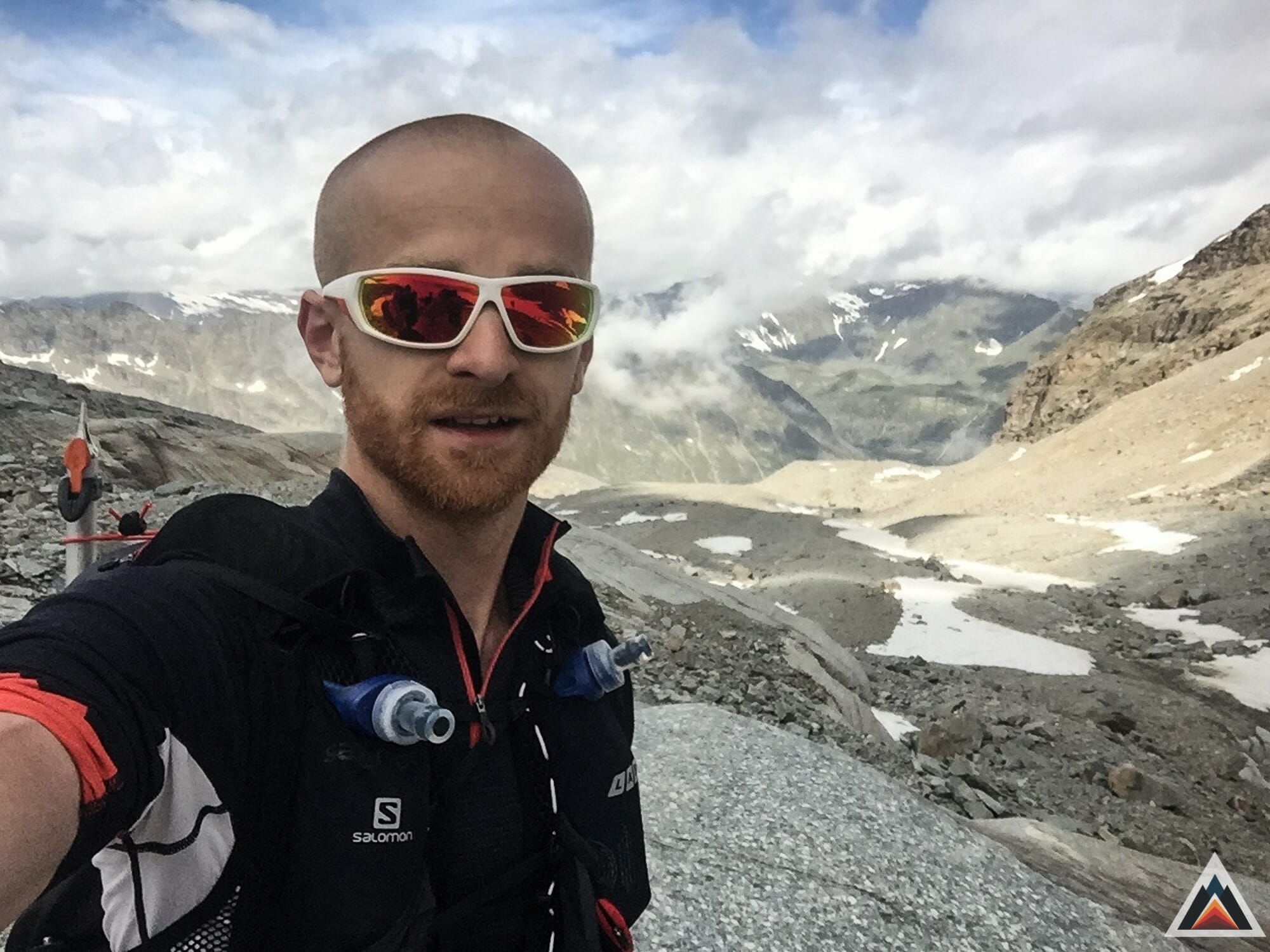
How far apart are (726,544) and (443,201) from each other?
1598 inches

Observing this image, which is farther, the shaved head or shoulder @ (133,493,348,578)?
the shaved head

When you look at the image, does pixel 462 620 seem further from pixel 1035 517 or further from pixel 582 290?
pixel 1035 517

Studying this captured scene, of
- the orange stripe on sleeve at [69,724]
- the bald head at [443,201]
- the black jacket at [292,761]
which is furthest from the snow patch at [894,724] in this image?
the orange stripe on sleeve at [69,724]

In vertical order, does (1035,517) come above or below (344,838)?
below

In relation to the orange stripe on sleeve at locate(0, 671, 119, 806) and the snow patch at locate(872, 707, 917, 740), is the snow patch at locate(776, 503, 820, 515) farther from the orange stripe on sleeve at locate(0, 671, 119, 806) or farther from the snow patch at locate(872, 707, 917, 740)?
the orange stripe on sleeve at locate(0, 671, 119, 806)

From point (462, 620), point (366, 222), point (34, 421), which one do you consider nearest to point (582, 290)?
point (366, 222)

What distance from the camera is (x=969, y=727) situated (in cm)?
1354

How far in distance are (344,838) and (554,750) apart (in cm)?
72

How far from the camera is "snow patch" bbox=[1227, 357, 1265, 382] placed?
50.6 metres

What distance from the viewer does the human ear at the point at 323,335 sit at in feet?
7.76

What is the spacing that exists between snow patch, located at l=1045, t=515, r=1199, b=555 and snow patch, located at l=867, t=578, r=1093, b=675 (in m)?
10.3

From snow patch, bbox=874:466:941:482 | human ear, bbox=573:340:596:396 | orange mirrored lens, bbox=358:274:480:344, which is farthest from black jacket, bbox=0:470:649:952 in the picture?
snow patch, bbox=874:466:941:482

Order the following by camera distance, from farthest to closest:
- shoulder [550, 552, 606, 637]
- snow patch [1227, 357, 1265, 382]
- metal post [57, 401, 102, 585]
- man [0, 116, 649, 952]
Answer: snow patch [1227, 357, 1265, 382] → metal post [57, 401, 102, 585] → shoulder [550, 552, 606, 637] → man [0, 116, 649, 952]

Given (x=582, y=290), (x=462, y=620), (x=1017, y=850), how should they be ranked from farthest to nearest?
(x=1017, y=850) → (x=582, y=290) → (x=462, y=620)
